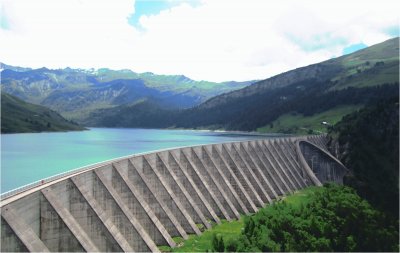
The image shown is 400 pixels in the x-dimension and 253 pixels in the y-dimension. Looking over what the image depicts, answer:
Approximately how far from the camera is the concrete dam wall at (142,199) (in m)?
31.6

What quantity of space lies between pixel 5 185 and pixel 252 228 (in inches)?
1964

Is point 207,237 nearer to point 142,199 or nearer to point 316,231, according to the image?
point 142,199

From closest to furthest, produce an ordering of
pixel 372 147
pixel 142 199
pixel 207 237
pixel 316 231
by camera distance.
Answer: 1. pixel 142 199
2. pixel 207 237
3. pixel 316 231
4. pixel 372 147

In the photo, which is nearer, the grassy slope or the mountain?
the grassy slope

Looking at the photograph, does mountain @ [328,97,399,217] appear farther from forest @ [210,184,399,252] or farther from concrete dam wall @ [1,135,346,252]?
forest @ [210,184,399,252]

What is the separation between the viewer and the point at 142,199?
47.2 m

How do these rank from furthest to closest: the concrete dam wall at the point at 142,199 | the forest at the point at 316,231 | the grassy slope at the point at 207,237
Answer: the forest at the point at 316,231 < the grassy slope at the point at 207,237 < the concrete dam wall at the point at 142,199

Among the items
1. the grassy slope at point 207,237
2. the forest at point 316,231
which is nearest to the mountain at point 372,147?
the forest at point 316,231

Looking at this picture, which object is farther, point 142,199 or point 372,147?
point 372,147

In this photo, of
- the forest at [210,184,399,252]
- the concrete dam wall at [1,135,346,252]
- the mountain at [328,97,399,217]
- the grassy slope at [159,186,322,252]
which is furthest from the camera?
the mountain at [328,97,399,217]

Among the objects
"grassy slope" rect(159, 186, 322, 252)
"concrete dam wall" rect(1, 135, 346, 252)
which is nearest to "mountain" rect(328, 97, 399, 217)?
"concrete dam wall" rect(1, 135, 346, 252)

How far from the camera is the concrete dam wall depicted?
31594 millimetres

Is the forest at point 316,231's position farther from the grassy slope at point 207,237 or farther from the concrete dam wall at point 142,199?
the concrete dam wall at point 142,199

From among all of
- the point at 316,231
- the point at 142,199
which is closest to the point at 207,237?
the point at 142,199
